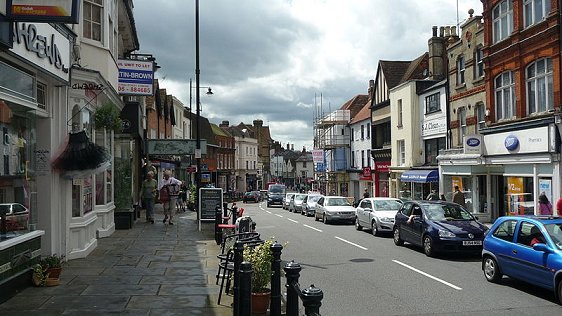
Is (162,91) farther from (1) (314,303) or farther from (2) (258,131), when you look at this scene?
(2) (258,131)

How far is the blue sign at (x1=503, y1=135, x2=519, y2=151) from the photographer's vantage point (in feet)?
69.4

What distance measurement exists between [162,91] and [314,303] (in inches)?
1669

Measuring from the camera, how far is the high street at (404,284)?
318 inches

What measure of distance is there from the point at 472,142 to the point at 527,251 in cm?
1627

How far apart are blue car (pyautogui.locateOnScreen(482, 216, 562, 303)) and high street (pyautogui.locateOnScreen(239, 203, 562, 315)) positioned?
32 cm

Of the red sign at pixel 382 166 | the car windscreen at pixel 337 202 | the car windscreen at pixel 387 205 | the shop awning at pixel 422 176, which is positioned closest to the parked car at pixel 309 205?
the car windscreen at pixel 337 202

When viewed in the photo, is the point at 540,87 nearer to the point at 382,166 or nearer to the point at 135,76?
the point at 135,76

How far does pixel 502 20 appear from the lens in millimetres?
23000

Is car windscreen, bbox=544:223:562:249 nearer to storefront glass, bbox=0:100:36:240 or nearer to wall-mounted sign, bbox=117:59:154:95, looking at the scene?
storefront glass, bbox=0:100:36:240

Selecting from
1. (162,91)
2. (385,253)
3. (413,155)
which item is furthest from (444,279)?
(162,91)

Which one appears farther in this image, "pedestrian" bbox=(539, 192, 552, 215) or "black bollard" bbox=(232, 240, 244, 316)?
"pedestrian" bbox=(539, 192, 552, 215)

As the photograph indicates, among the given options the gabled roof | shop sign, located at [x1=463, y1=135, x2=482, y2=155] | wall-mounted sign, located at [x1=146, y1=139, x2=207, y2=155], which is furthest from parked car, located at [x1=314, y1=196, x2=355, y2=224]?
the gabled roof

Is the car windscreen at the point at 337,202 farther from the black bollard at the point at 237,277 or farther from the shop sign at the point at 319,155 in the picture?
the shop sign at the point at 319,155

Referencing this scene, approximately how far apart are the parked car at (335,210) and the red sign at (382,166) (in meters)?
13.7
